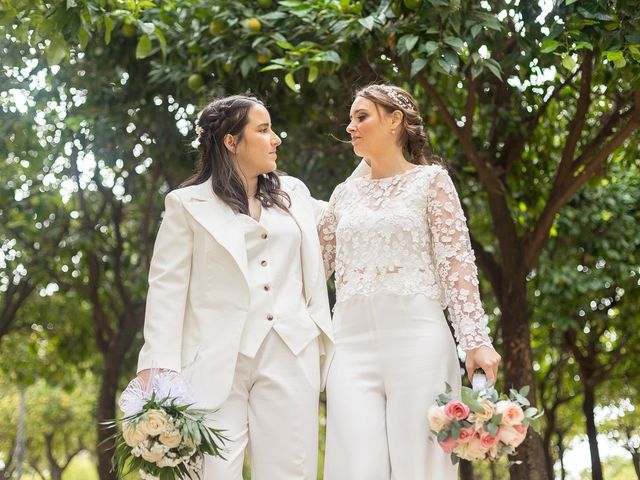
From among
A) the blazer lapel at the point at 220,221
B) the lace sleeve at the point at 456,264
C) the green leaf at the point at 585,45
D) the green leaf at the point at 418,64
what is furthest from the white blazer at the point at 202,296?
the green leaf at the point at 585,45

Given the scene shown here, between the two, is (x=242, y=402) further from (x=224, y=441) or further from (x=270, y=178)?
(x=270, y=178)

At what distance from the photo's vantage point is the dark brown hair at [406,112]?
427cm

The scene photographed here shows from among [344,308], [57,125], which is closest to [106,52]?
[57,125]

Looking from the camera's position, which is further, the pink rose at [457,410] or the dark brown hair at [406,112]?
the dark brown hair at [406,112]

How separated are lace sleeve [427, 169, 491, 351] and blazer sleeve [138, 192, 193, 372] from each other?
1058 millimetres

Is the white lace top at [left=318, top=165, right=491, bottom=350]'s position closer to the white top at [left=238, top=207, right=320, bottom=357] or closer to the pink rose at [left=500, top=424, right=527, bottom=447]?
the white top at [left=238, top=207, right=320, bottom=357]

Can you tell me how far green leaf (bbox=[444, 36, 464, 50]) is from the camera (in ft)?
17.8

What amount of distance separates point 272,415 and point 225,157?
1.16 metres

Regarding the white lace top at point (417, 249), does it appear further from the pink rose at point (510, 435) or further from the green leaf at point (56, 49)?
the green leaf at point (56, 49)

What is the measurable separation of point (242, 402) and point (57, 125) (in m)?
6.43

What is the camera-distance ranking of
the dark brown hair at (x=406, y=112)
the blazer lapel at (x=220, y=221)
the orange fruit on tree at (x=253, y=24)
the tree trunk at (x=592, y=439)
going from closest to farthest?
1. the blazer lapel at (x=220, y=221)
2. the dark brown hair at (x=406, y=112)
3. the orange fruit on tree at (x=253, y=24)
4. the tree trunk at (x=592, y=439)

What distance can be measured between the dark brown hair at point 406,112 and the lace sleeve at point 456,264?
0.36 metres

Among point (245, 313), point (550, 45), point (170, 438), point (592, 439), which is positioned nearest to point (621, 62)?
point (550, 45)

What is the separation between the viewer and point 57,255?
35.6ft
